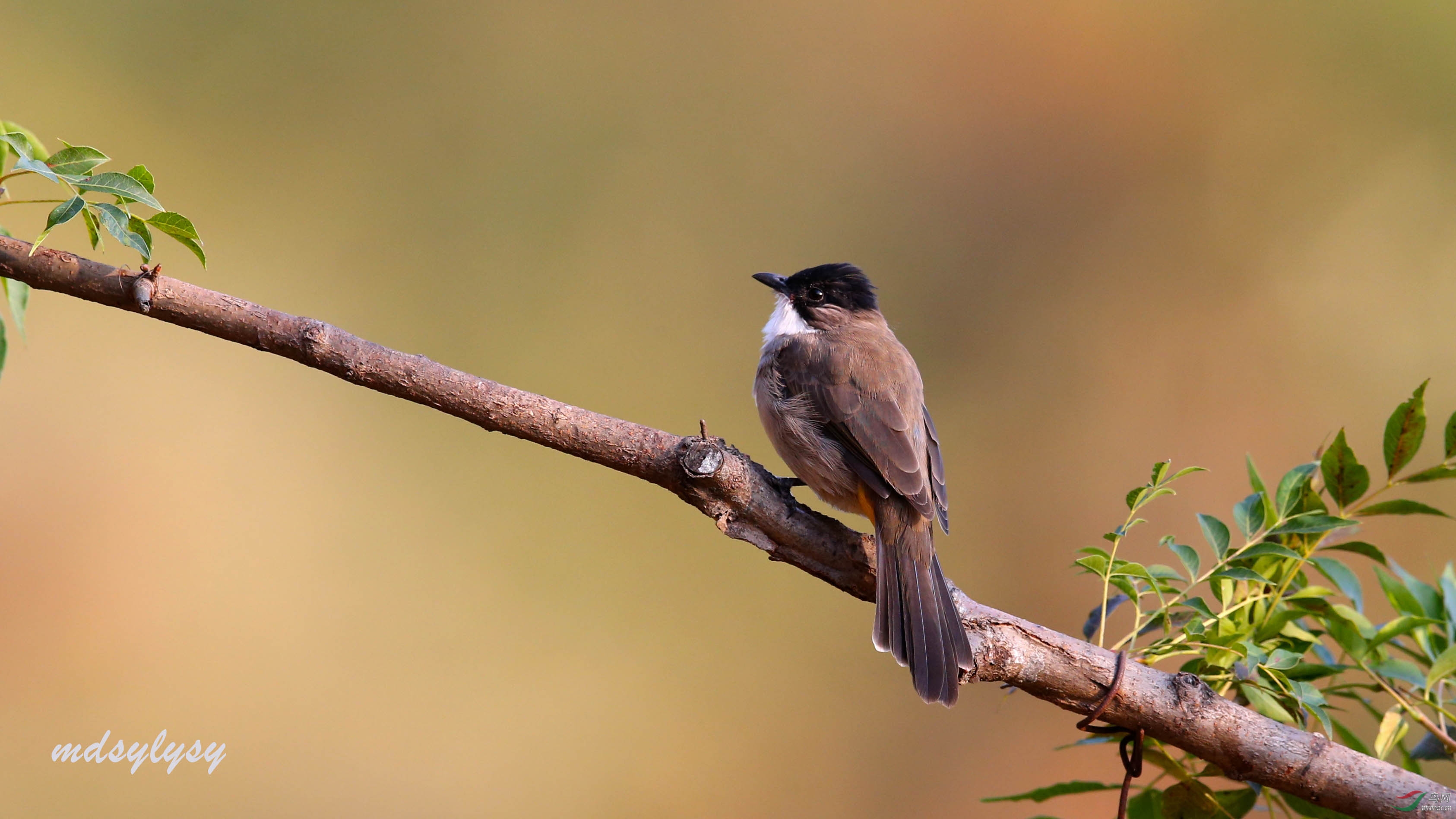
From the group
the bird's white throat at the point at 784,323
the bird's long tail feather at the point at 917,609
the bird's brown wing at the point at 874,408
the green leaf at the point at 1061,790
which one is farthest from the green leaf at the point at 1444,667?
the bird's white throat at the point at 784,323

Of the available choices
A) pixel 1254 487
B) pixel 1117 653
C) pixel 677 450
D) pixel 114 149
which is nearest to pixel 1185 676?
pixel 1117 653

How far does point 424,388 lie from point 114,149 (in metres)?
3.40

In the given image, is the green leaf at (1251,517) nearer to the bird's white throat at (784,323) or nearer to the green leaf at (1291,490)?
the green leaf at (1291,490)

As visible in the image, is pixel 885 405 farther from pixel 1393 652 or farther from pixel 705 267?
pixel 705 267

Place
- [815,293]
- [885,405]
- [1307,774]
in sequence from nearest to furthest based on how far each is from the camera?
[1307,774] < [885,405] < [815,293]

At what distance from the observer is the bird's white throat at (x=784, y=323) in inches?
100.0

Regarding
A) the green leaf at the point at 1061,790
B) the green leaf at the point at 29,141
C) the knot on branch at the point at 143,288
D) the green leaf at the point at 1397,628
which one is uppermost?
the green leaf at the point at 29,141

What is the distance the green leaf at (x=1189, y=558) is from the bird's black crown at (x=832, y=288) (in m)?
1.27

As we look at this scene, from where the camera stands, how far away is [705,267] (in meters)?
4.39

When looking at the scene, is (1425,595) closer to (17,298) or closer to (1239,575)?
(1239,575)

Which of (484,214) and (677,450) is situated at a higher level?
(484,214)

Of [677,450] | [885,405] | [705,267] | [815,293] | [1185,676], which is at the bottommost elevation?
[1185,676]

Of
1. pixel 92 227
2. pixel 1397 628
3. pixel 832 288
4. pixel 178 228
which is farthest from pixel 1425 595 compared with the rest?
pixel 92 227

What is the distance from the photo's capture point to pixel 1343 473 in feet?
4.89
